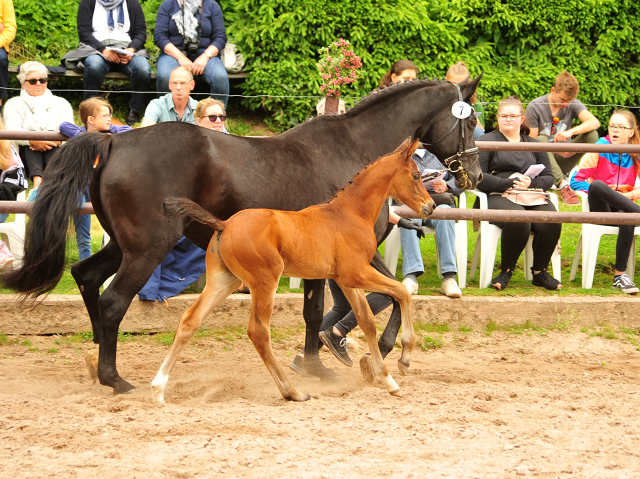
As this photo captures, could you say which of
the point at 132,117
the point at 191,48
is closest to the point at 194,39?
Result: the point at 191,48

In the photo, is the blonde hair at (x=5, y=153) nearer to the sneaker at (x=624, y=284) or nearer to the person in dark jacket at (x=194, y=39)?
the person in dark jacket at (x=194, y=39)

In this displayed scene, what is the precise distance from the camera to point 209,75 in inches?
343

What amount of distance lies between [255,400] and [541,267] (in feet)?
11.4

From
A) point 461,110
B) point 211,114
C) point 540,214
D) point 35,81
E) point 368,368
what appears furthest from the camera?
point 35,81

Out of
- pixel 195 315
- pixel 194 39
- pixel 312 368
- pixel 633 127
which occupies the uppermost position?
pixel 194 39

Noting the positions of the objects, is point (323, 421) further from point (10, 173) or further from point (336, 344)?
point (10, 173)

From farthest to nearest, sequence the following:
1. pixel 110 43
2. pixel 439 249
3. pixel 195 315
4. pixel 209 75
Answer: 1. pixel 110 43
2. pixel 209 75
3. pixel 439 249
4. pixel 195 315

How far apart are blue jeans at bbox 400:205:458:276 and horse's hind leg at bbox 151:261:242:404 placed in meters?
2.43

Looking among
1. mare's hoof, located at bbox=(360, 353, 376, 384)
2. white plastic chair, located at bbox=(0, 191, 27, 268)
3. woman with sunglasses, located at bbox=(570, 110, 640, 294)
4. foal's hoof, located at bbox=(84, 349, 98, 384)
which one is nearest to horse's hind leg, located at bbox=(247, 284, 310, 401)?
mare's hoof, located at bbox=(360, 353, 376, 384)

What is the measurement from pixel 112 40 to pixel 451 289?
5.27 m

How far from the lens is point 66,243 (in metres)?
4.72

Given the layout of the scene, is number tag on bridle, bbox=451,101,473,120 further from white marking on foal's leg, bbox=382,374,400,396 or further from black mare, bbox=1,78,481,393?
white marking on foal's leg, bbox=382,374,400,396

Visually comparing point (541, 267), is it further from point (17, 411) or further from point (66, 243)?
point (17, 411)

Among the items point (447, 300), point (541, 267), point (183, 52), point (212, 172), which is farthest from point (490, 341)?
point (183, 52)
